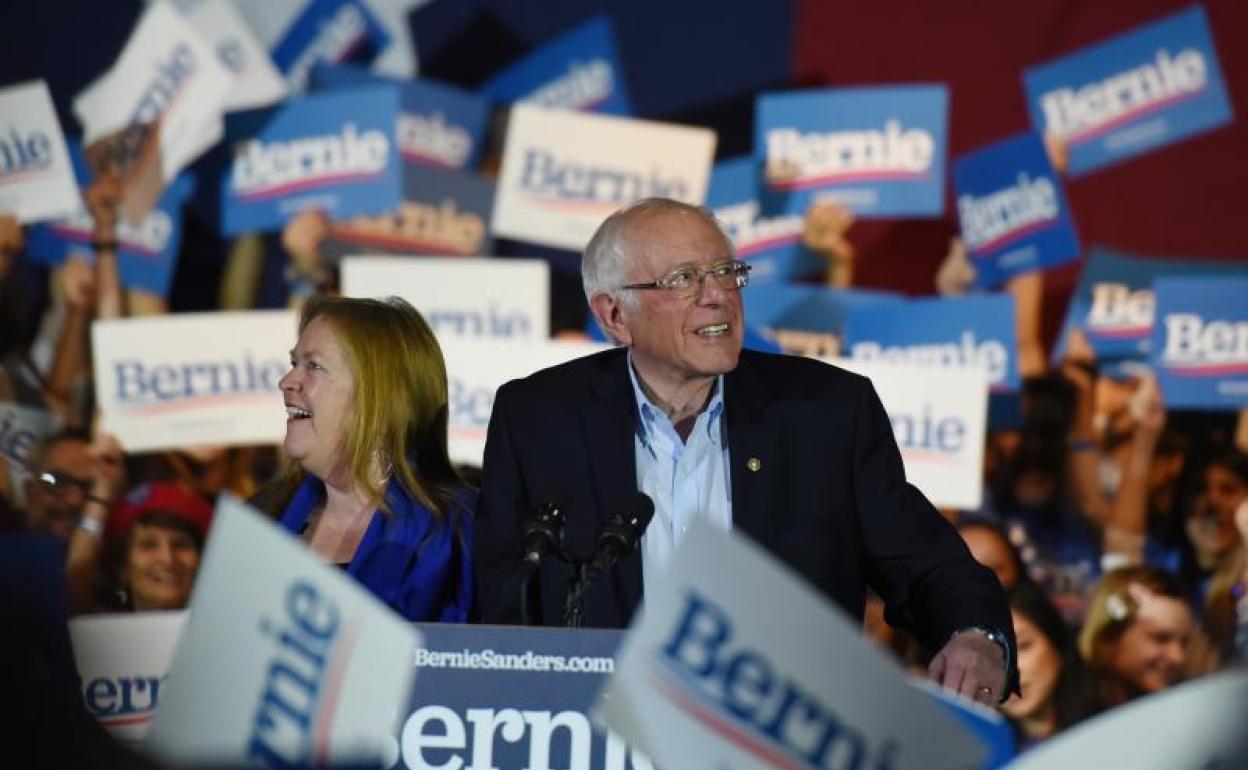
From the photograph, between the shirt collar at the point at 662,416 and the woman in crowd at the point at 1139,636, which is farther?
the woman in crowd at the point at 1139,636

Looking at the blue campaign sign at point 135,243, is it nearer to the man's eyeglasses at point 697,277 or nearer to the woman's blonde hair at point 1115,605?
the woman's blonde hair at point 1115,605

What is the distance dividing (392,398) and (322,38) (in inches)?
177

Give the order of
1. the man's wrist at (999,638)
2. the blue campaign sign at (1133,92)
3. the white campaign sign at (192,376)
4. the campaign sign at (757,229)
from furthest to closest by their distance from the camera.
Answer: the campaign sign at (757,229), the blue campaign sign at (1133,92), the white campaign sign at (192,376), the man's wrist at (999,638)

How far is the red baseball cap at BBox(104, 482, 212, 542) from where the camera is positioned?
205 inches

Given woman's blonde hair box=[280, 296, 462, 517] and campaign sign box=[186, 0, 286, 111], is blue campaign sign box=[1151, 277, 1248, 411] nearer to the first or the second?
campaign sign box=[186, 0, 286, 111]

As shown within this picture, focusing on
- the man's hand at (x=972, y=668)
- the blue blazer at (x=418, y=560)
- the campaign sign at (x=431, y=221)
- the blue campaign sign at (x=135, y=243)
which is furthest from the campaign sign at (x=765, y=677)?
the blue campaign sign at (x=135, y=243)

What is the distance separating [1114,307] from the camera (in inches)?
251

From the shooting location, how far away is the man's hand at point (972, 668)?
2611 mm

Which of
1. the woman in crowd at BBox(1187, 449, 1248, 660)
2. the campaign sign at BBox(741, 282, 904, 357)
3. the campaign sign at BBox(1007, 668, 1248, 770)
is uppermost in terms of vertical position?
the campaign sign at BBox(741, 282, 904, 357)

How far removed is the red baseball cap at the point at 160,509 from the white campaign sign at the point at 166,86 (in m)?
1.39

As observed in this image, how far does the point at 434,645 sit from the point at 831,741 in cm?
80

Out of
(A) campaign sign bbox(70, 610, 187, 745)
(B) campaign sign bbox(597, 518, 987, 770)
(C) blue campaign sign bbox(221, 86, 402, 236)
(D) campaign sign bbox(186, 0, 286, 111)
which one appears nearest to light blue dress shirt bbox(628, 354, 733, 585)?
(A) campaign sign bbox(70, 610, 187, 745)

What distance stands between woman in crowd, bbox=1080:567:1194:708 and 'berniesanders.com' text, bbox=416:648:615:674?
10.7 ft

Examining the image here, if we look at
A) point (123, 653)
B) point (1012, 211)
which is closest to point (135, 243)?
point (1012, 211)
